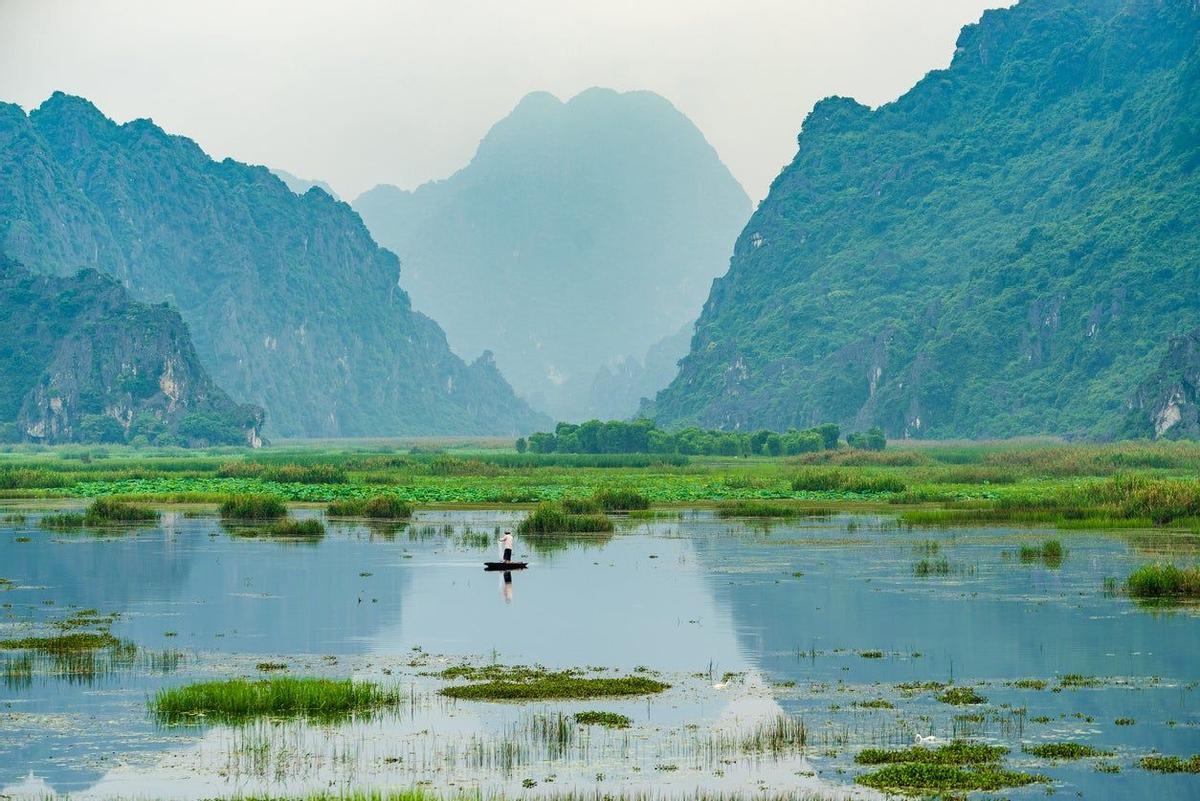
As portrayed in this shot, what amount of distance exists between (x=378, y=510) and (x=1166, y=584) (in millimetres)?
36010

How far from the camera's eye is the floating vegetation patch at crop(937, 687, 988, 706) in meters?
24.9

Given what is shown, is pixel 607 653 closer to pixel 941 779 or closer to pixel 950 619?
pixel 950 619

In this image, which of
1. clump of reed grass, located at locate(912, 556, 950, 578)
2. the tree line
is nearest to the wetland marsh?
clump of reed grass, located at locate(912, 556, 950, 578)

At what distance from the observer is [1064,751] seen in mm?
21484

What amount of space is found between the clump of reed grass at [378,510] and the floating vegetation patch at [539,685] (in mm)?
36023

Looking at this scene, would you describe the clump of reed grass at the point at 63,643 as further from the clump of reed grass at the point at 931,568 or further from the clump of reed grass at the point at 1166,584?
the clump of reed grass at the point at 1166,584

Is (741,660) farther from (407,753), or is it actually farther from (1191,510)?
(1191,510)

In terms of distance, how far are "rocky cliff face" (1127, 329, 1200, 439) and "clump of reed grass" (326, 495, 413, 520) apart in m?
88.0

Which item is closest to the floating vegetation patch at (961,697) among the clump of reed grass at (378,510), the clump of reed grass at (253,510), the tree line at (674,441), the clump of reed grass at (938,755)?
the clump of reed grass at (938,755)

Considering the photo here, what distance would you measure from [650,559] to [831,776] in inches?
1065

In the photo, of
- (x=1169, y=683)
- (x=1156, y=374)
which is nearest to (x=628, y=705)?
(x=1169, y=683)

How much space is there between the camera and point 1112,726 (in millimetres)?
23156

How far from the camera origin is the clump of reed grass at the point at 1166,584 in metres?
36.1

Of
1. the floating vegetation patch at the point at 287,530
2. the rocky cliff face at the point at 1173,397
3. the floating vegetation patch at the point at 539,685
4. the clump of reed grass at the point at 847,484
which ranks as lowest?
the floating vegetation patch at the point at 539,685
